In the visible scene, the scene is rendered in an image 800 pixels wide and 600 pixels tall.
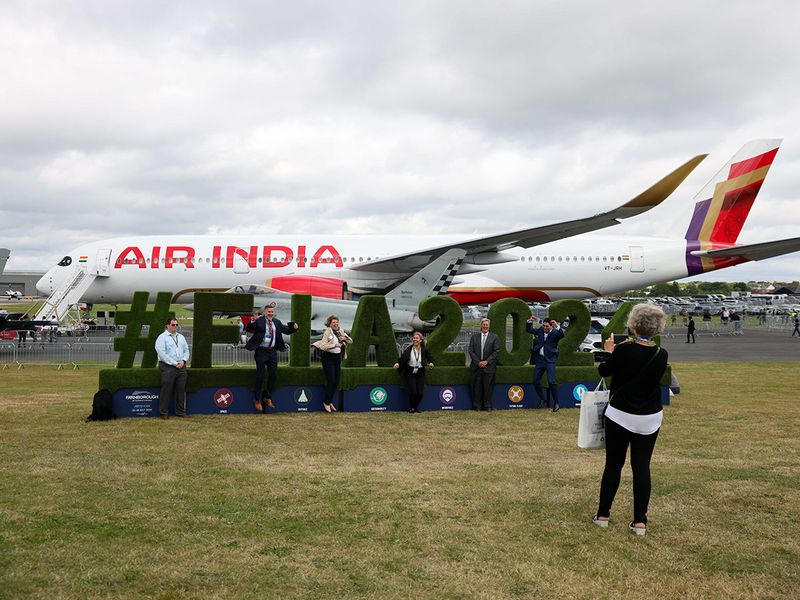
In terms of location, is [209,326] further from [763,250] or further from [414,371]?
[763,250]

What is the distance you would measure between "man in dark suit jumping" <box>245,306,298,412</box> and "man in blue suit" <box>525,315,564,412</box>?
15.8ft

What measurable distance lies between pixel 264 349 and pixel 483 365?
3.97m

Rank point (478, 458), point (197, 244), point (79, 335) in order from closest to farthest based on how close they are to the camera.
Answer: point (478, 458) < point (197, 244) < point (79, 335)

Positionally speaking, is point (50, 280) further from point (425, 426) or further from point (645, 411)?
point (645, 411)

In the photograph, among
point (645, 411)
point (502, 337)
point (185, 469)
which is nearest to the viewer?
point (645, 411)

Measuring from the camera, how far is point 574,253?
2934 cm

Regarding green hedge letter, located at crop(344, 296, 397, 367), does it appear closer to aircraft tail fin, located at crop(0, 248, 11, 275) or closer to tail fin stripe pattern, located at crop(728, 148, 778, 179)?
aircraft tail fin, located at crop(0, 248, 11, 275)

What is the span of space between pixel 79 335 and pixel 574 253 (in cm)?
2563

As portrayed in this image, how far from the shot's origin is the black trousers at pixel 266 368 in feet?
37.2

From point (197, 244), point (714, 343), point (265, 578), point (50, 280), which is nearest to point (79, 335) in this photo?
point (50, 280)

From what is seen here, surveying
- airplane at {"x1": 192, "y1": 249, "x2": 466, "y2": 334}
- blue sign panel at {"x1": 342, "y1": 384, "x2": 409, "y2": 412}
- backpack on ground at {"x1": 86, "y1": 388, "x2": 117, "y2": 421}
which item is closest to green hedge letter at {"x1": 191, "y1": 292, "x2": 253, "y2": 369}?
backpack on ground at {"x1": 86, "y1": 388, "x2": 117, "y2": 421}

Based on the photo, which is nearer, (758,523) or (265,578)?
(265,578)

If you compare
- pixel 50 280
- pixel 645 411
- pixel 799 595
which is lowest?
pixel 799 595

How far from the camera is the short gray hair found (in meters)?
5.46
